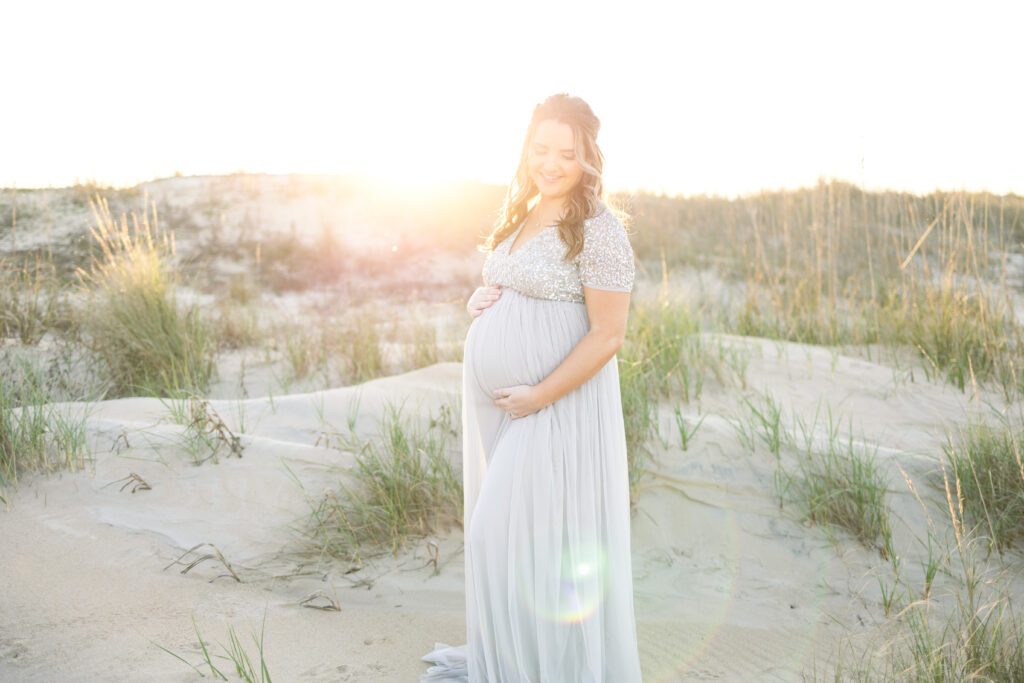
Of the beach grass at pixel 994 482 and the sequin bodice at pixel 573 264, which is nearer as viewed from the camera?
the sequin bodice at pixel 573 264

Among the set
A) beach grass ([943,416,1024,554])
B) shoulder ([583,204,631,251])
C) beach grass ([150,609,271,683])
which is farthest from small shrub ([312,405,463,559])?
beach grass ([943,416,1024,554])

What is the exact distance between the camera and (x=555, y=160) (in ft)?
8.04

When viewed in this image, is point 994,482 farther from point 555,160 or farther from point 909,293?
point 909,293

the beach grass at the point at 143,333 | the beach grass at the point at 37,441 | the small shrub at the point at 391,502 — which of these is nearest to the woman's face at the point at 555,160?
the small shrub at the point at 391,502

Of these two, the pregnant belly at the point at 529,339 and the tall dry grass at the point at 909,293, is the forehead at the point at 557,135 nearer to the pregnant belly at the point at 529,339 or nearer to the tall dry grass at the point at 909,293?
the pregnant belly at the point at 529,339

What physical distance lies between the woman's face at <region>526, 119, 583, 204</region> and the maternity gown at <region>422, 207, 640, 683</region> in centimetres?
16

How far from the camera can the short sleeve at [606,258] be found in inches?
91.7

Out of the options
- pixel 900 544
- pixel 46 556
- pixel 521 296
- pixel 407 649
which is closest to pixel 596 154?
pixel 521 296

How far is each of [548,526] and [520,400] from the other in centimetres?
45

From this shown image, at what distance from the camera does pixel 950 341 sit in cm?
586

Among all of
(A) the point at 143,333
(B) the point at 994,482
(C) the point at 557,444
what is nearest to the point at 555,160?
(C) the point at 557,444

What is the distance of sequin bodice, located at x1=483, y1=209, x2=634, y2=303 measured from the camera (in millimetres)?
2336

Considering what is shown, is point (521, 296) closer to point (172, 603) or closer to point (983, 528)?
point (172, 603)

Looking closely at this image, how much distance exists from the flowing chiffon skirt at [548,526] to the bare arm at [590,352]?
0.27ft
